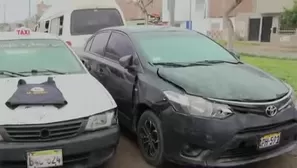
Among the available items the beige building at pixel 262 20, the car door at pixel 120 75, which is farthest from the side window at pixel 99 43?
the beige building at pixel 262 20

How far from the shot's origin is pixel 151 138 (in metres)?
4.06

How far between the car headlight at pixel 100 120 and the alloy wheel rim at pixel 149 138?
1.54 ft

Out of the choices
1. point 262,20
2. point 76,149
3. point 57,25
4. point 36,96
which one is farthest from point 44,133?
point 262,20

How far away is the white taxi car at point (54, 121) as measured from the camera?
3322 millimetres

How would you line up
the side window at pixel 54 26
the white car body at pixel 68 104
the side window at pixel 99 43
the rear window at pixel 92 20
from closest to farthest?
the white car body at pixel 68 104
the side window at pixel 99 43
the rear window at pixel 92 20
the side window at pixel 54 26

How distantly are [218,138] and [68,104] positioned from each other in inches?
57.3

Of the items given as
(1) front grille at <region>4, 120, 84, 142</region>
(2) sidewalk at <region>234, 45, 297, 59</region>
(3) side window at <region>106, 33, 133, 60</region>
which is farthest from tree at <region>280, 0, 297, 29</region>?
(1) front grille at <region>4, 120, 84, 142</region>

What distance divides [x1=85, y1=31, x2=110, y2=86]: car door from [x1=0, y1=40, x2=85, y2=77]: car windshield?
1.81 ft

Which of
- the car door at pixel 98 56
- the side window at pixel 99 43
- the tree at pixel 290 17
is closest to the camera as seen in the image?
the car door at pixel 98 56

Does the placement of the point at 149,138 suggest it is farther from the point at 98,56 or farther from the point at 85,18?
the point at 85,18

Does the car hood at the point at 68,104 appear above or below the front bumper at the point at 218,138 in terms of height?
above

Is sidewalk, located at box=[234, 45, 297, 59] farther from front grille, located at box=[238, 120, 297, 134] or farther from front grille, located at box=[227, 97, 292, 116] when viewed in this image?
front grille, located at box=[227, 97, 292, 116]

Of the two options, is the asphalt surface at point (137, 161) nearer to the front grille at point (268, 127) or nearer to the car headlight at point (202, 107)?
the front grille at point (268, 127)

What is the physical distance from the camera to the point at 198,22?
40688 millimetres
